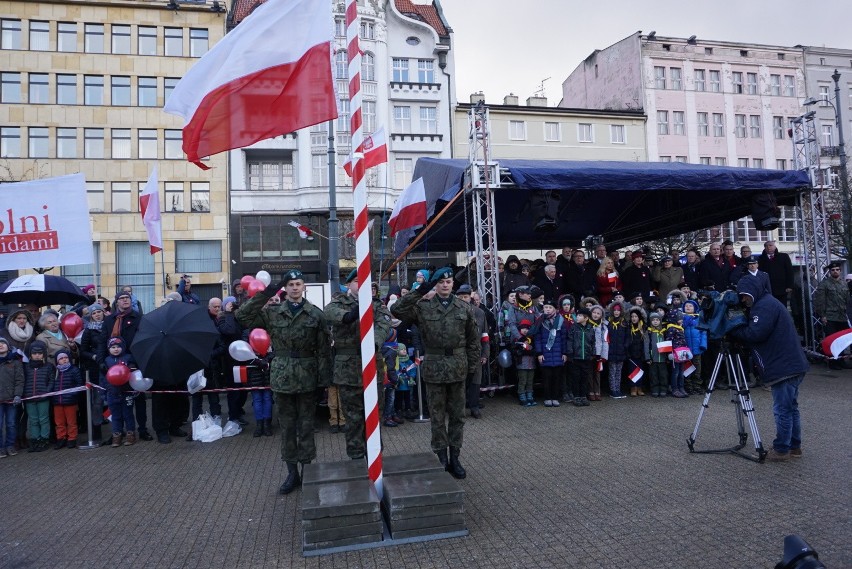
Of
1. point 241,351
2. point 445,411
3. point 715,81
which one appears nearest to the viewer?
point 445,411

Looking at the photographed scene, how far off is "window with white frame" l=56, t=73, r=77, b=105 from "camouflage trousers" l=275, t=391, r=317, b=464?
3172 centimetres

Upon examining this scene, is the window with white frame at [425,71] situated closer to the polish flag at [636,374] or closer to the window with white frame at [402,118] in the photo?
the window with white frame at [402,118]

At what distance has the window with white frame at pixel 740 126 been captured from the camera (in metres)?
39.8

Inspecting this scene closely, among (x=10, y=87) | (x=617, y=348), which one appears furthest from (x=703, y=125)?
(x=10, y=87)

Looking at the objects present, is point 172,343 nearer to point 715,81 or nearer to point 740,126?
point 715,81

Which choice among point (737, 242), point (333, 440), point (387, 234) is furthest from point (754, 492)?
point (737, 242)

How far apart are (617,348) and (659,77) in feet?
114

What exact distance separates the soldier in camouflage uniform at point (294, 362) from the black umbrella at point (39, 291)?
617 centimetres

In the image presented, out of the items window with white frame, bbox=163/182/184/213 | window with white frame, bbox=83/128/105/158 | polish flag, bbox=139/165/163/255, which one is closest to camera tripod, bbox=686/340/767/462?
polish flag, bbox=139/165/163/255

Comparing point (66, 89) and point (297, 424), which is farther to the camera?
point (66, 89)

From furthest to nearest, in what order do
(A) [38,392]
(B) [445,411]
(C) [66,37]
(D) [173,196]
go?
1. (D) [173,196]
2. (C) [66,37]
3. (A) [38,392]
4. (B) [445,411]

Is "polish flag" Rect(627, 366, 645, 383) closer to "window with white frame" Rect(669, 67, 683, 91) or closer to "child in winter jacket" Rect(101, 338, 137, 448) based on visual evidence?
"child in winter jacket" Rect(101, 338, 137, 448)

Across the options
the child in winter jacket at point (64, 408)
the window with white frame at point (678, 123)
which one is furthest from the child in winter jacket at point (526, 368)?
the window with white frame at point (678, 123)

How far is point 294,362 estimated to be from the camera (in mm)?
5621
